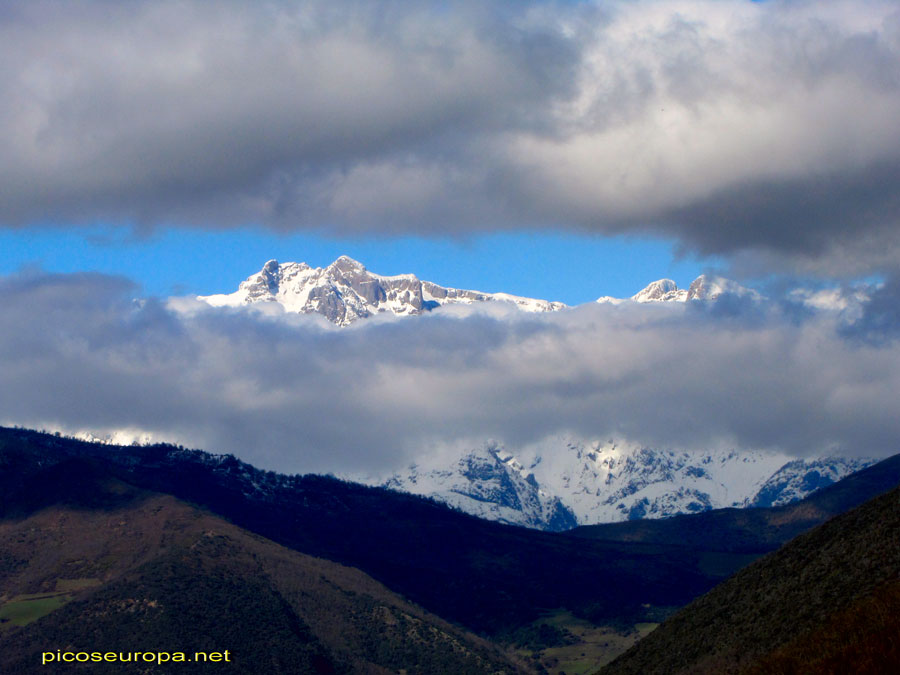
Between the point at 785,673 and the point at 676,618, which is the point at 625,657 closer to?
the point at 676,618

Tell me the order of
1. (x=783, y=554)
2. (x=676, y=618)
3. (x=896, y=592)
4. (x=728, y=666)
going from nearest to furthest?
(x=896, y=592) → (x=728, y=666) → (x=783, y=554) → (x=676, y=618)

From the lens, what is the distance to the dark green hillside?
108 metres

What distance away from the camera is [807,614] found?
14475 centimetres

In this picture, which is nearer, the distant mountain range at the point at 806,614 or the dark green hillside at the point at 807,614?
the distant mountain range at the point at 806,614

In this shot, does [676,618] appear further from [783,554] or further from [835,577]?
[835,577]

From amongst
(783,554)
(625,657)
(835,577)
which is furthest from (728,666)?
(625,657)

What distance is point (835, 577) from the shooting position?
150000 mm

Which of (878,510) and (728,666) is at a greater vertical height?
(878,510)

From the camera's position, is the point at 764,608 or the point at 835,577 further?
the point at 764,608

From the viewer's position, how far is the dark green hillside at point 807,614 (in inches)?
4267

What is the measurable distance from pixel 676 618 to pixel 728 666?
5437 cm

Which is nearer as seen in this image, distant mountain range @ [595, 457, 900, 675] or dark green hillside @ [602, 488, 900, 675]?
distant mountain range @ [595, 457, 900, 675]

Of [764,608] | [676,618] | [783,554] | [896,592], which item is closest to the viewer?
[896,592]

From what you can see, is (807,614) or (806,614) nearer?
(807,614)
